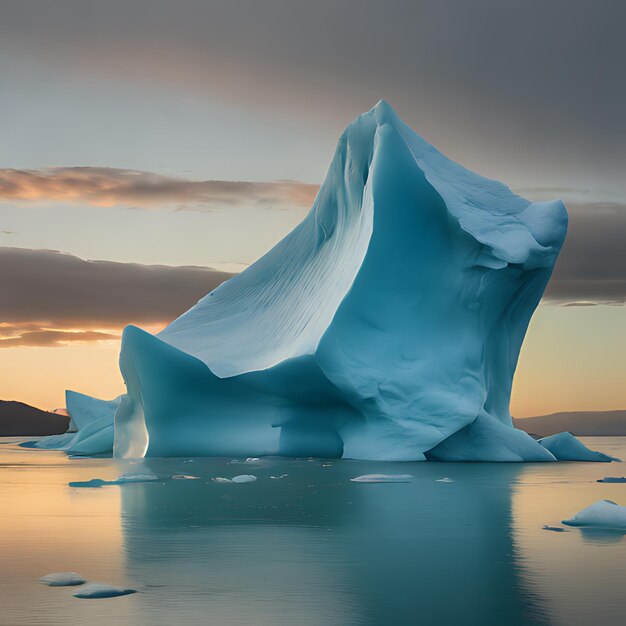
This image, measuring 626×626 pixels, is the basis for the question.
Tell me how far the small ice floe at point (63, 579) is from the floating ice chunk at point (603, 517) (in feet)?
9.83

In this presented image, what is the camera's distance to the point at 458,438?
12461 millimetres

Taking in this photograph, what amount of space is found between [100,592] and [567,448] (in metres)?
12.6

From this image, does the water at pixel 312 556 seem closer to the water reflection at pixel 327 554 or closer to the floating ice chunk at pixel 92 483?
the water reflection at pixel 327 554

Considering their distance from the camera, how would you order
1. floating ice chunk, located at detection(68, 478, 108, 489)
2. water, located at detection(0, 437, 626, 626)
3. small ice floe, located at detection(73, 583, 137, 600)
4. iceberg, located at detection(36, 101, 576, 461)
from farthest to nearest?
iceberg, located at detection(36, 101, 576, 461) → floating ice chunk, located at detection(68, 478, 108, 489) → small ice floe, located at detection(73, 583, 137, 600) → water, located at detection(0, 437, 626, 626)

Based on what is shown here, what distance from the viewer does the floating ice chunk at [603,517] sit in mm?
5086

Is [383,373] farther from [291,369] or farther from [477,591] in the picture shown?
[477,591]

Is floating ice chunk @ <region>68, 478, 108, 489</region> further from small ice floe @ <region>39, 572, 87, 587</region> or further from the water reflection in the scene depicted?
small ice floe @ <region>39, 572, 87, 587</region>

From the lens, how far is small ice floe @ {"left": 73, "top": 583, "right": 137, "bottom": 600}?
3.20m

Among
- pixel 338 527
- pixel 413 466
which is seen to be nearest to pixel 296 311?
pixel 413 466

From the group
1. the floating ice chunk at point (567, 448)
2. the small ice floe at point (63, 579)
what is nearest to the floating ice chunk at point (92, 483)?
the small ice floe at point (63, 579)

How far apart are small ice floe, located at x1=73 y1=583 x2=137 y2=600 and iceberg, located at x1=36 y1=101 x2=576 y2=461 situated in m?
8.70

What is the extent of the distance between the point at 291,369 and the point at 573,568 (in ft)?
28.1

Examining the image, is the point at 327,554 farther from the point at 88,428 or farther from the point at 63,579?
the point at 88,428

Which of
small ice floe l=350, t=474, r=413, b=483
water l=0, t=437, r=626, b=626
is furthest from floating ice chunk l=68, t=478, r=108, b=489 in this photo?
small ice floe l=350, t=474, r=413, b=483
